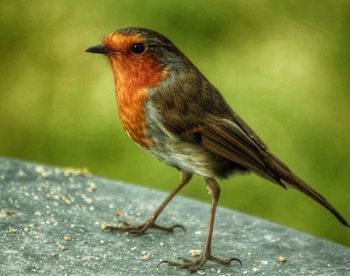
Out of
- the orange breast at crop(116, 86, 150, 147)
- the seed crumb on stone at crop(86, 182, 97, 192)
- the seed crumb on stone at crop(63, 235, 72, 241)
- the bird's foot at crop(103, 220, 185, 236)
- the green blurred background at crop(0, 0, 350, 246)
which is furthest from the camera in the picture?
the green blurred background at crop(0, 0, 350, 246)

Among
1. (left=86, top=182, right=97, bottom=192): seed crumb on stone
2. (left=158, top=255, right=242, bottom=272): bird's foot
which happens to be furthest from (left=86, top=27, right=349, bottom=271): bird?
(left=86, top=182, right=97, bottom=192): seed crumb on stone

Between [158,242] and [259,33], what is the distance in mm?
3555

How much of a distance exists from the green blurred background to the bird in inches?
79.1

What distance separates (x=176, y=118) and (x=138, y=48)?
1.09ft

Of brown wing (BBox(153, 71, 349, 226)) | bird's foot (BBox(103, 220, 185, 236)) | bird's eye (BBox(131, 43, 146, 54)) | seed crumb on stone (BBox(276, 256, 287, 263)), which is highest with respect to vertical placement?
bird's eye (BBox(131, 43, 146, 54))

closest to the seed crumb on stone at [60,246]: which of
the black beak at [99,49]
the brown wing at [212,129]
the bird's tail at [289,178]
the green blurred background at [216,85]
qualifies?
the brown wing at [212,129]

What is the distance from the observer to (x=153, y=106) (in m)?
3.55

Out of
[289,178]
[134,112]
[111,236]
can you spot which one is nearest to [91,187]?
A: [111,236]

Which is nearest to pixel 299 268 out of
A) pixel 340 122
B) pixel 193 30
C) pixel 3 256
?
pixel 3 256

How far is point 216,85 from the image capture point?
619 cm

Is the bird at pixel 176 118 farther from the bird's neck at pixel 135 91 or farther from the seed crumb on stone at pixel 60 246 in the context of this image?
the seed crumb on stone at pixel 60 246

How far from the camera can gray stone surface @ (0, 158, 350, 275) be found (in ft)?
10.6

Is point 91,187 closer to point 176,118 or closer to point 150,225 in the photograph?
point 150,225

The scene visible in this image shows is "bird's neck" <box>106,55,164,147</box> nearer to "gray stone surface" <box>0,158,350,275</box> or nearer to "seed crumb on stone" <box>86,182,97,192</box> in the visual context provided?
"gray stone surface" <box>0,158,350,275</box>
